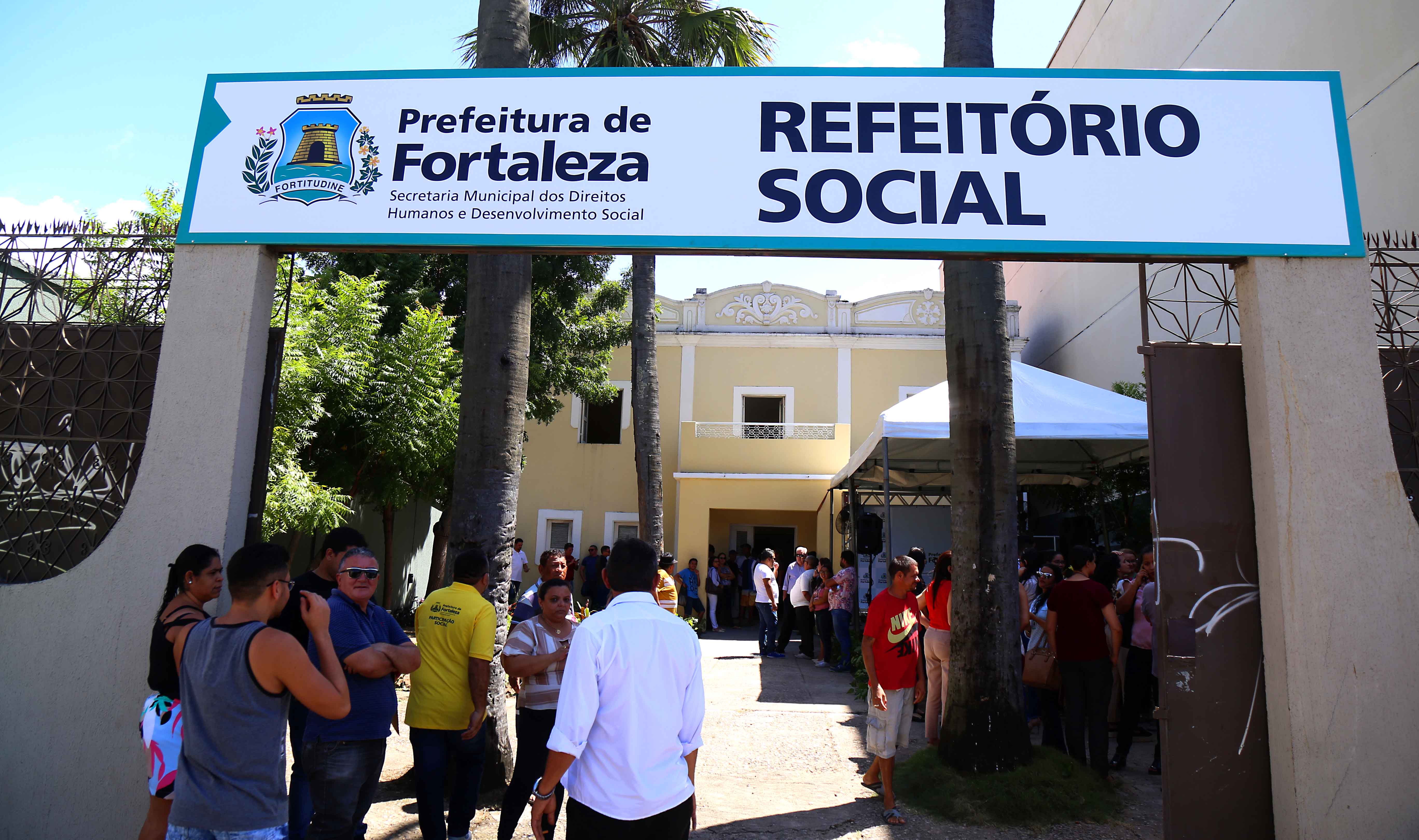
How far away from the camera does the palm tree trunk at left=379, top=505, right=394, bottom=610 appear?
1403 cm

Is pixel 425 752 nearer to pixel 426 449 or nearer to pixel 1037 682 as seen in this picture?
pixel 1037 682

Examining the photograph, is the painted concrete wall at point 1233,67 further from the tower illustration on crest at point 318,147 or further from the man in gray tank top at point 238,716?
the man in gray tank top at point 238,716

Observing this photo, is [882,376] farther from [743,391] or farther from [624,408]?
[624,408]

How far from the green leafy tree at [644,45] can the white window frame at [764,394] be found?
7.14 meters

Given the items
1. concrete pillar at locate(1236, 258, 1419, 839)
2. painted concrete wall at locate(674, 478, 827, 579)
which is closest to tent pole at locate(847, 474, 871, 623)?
painted concrete wall at locate(674, 478, 827, 579)

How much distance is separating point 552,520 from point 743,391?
5449mm

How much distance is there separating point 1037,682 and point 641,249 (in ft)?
14.5

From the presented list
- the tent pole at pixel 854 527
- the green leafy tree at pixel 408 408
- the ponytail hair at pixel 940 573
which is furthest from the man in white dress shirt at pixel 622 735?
the tent pole at pixel 854 527

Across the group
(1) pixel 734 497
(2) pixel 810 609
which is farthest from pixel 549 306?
(2) pixel 810 609

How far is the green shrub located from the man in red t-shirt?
0.25 m

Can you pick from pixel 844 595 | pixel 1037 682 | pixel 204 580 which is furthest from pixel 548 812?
pixel 844 595

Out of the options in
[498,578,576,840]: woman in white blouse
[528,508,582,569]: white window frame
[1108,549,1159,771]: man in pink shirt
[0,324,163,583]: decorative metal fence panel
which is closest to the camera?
[498,578,576,840]: woman in white blouse

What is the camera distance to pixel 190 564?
11.3ft

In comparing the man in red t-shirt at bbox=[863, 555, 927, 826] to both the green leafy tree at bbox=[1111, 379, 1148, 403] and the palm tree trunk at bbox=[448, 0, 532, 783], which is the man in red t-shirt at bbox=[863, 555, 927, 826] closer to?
the palm tree trunk at bbox=[448, 0, 532, 783]
